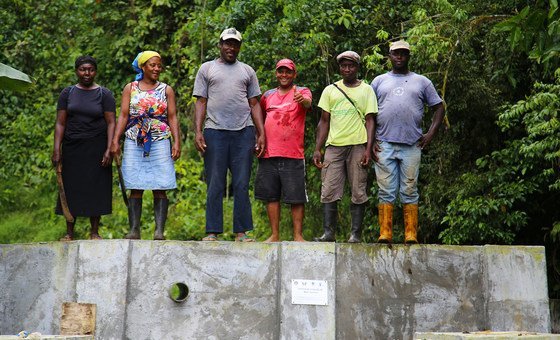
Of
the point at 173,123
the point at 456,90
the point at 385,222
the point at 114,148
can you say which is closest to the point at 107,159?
the point at 114,148

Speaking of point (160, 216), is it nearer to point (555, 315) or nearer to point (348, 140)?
point (348, 140)

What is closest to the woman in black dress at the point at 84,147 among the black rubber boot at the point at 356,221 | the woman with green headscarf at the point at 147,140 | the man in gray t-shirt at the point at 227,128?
the woman with green headscarf at the point at 147,140

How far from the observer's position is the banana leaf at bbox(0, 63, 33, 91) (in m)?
8.05

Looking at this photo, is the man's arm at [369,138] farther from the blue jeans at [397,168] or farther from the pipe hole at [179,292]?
the pipe hole at [179,292]

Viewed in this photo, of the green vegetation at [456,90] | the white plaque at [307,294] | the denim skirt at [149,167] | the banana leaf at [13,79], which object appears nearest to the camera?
the banana leaf at [13,79]

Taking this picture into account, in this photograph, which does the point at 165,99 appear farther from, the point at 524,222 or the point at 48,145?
the point at 48,145

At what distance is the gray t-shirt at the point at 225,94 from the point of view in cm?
928

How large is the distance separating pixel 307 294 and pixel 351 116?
1564 millimetres

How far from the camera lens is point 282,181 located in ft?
30.8

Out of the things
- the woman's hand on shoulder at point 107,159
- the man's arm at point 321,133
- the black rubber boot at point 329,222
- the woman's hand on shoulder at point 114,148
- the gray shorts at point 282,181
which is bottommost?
the black rubber boot at point 329,222

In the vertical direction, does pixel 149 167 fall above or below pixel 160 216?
above

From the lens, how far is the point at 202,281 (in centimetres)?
898

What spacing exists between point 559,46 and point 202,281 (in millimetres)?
3497

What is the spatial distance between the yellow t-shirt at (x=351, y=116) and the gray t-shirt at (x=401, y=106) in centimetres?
11
